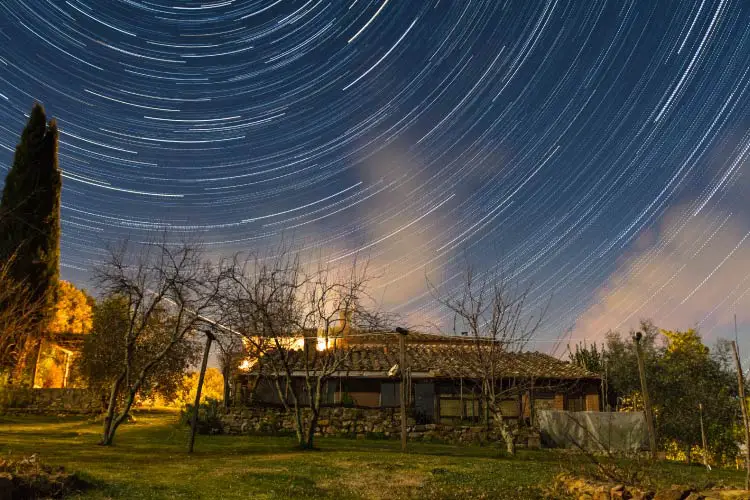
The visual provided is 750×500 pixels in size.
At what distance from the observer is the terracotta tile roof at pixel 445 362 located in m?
32.2

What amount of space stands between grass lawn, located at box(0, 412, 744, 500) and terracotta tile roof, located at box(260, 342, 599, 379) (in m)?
9.80

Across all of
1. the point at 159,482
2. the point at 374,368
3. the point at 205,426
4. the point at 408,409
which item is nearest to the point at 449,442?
the point at 408,409

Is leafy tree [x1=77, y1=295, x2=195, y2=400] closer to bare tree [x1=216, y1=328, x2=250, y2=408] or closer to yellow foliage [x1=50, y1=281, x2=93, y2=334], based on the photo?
bare tree [x1=216, y1=328, x2=250, y2=408]

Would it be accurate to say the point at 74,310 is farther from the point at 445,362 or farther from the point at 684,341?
the point at 684,341

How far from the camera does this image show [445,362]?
34.2 metres

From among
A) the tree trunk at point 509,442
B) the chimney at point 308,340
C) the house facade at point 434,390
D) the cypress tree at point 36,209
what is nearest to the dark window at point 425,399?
the house facade at point 434,390

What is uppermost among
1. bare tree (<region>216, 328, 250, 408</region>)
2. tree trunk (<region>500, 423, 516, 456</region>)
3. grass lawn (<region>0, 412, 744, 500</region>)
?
bare tree (<region>216, 328, 250, 408</region>)

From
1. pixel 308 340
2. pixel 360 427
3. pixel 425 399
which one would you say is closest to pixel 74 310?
pixel 308 340

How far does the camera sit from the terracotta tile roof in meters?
32.2

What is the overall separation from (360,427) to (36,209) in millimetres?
24053

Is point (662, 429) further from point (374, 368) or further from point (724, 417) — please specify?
point (374, 368)

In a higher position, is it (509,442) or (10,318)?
(10,318)

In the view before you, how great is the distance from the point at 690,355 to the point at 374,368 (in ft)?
73.1

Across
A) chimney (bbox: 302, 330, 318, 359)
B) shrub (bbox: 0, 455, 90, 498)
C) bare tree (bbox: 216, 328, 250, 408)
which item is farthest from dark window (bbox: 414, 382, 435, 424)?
shrub (bbox: 0, 455, 90, 498)
